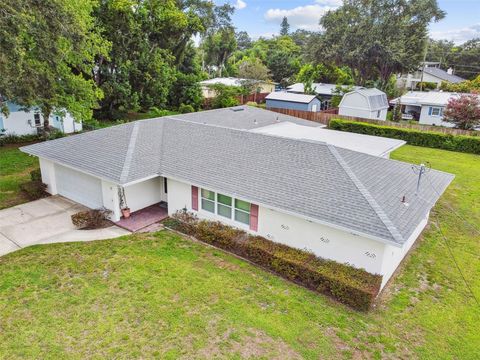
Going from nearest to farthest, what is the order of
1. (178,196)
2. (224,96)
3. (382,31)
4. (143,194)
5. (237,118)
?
(178,196)
(143,194)
(237,118)
(382,31)
(224,96)

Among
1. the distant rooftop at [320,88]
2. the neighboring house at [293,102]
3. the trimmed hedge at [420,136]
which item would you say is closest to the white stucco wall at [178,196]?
the trimmed hedge at [420,136]

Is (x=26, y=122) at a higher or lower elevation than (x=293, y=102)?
lower

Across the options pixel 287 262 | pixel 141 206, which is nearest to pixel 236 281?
pixel 287 262

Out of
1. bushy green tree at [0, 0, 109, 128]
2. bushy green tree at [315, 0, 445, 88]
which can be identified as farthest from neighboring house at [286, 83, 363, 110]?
bushy green tree at [0, 0, 109, 128]

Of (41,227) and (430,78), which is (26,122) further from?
(430,78)

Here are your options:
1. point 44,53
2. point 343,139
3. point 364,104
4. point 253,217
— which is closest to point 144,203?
point 253,217

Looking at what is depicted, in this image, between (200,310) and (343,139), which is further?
(343,139)

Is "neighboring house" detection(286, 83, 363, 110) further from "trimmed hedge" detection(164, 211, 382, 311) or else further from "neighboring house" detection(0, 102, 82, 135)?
"trimmed hedge" detection(164, 211, 382, 311)

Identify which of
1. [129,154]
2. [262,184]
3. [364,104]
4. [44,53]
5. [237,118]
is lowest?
[262,184]
